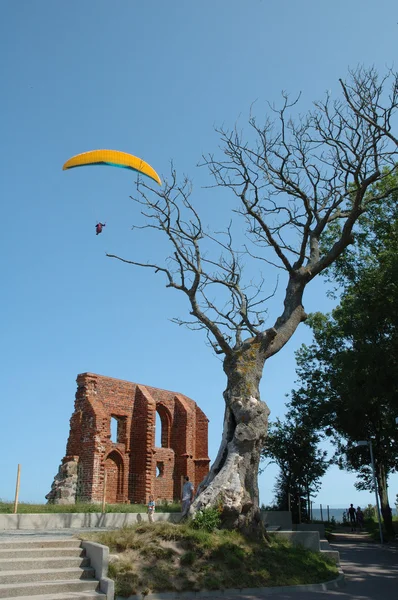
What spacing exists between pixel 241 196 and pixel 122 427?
1730 centimetres

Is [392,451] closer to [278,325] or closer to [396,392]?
[396,392]

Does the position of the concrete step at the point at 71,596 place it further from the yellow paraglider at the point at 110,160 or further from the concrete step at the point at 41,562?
the yellow paraglider at the point at 110,160

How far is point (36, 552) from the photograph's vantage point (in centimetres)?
909

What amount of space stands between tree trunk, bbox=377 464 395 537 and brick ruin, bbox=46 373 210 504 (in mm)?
9511

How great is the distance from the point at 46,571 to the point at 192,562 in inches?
94.1

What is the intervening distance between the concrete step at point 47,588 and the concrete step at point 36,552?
29.9 inches

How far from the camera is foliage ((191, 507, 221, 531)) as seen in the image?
1080 centimetres

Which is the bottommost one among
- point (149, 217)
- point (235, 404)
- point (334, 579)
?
point (334, 579)

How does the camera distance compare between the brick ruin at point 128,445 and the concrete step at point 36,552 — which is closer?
the concrete step at point 36,552

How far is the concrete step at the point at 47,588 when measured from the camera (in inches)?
306

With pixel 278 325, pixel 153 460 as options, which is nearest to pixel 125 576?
pixel 278 325

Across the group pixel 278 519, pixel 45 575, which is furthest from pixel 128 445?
pixel 45 575

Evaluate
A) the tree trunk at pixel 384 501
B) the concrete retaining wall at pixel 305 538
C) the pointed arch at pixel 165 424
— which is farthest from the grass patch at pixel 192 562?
the pointed arch at pixel 165 424

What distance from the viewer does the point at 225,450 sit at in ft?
41.5
